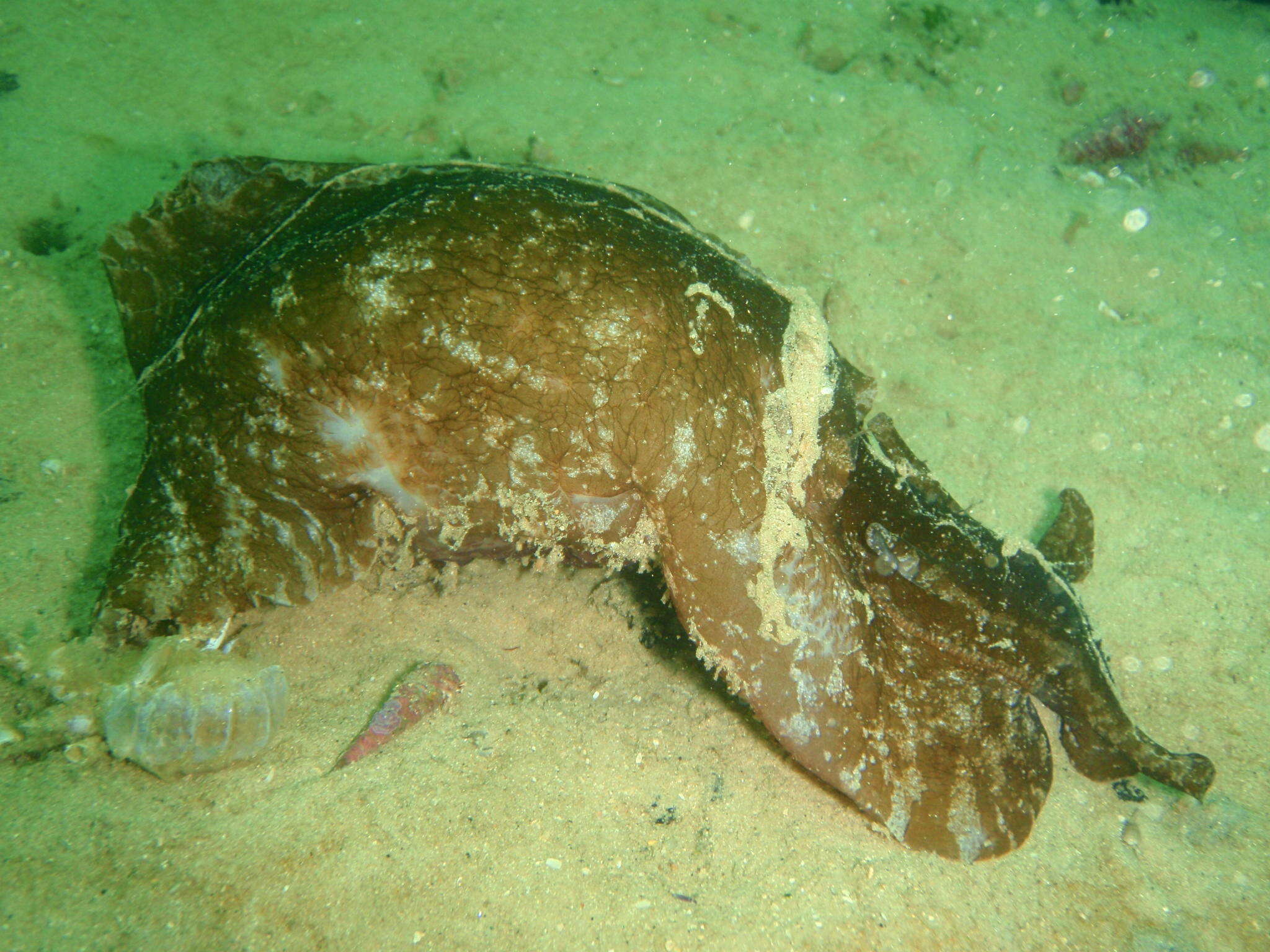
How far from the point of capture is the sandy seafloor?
2.37 m

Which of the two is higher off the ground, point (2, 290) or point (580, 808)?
point (2, 290)

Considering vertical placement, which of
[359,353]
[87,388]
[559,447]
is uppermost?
[359,353]

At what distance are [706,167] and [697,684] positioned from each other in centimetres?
459

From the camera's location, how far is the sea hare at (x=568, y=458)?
2477 millimetres

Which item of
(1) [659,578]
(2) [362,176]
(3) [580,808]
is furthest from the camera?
(1) [659,578]

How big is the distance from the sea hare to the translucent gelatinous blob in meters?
0.21

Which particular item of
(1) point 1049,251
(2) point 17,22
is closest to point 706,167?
(1) point 1049,251

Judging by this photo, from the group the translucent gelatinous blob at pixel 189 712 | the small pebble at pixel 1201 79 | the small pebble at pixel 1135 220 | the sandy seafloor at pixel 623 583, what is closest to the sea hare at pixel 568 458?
the translucent gelatinous blob at pixel 189 712

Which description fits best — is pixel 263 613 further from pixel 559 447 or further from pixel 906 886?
pixel 906 886

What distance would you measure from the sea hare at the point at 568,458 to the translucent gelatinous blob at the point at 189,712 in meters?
0.21

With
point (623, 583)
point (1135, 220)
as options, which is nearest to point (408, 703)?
point (623, 583)

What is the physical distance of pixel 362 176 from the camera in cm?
302

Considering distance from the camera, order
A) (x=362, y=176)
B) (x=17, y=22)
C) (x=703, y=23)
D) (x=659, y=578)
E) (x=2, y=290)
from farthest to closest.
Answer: (x=703, y=23) → (x=17, y=22) → (x=2, y=290) → (x=659, y=578) → (x=362, y=176)

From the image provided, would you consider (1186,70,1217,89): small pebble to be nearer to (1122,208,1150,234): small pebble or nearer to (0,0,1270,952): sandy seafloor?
(0,0,1270,952): sandy seafloor
